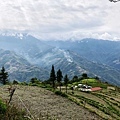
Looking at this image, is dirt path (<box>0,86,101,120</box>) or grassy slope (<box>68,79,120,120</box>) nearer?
dirt path (<box>0,86,101,120</box>)

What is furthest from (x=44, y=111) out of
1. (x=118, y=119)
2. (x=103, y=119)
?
(x=118, y=119)

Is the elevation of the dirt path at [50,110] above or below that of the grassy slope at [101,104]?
above

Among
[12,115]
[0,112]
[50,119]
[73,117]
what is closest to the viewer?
[12,115]

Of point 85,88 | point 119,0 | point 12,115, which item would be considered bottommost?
point 85,88

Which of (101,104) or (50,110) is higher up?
(50,110)

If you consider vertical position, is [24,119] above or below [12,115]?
below

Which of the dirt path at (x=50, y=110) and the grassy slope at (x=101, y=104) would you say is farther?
the grassy slope at (x=101, y=104)

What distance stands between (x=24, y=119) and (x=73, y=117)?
40.7ft

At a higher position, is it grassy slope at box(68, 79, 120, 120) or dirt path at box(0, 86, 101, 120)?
dirt path at box(0, 86, 101, 120)

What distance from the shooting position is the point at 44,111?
35.7m

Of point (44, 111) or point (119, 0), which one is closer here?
point (119, 0)

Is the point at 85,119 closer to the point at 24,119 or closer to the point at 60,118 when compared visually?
the point at 60,118

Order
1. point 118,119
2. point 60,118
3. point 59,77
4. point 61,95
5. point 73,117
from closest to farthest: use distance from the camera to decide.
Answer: point 60,118 < point 73,117 < point 118,119 < point 61,95 < point 59,77

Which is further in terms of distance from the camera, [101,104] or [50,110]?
[101,104]
